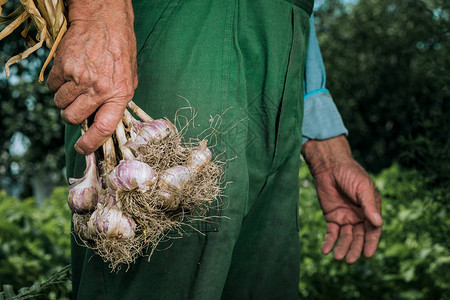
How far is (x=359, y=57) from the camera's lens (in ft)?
31.7

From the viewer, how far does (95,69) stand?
3.55 ft

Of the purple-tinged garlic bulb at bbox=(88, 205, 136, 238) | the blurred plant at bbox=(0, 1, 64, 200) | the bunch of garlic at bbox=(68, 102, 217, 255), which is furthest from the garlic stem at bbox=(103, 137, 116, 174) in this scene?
the blurred plant at bbox=(0, 1, 64, 200)

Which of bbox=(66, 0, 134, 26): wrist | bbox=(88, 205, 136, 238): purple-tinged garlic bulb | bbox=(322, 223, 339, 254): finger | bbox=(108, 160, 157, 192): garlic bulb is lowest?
bbox=(322, 223, 339, 254): finger

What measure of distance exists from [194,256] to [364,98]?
349 inches

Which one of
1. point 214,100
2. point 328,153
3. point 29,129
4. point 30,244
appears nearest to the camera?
point 214,100

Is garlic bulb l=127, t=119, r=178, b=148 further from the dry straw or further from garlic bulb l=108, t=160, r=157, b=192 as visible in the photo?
the dry straw

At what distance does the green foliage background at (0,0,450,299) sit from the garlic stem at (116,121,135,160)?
2.02 feet

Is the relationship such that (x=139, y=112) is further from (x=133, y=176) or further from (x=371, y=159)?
(x=371, y=159)

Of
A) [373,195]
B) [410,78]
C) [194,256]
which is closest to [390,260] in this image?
[373,195]

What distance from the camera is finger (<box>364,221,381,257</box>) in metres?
1.91

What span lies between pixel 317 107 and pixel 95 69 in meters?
1.06

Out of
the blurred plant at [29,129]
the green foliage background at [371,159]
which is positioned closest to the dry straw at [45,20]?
the green foliage background at [371,159]

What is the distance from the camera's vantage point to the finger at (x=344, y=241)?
6.50ft

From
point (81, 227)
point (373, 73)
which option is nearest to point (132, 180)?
point (81, 227)
